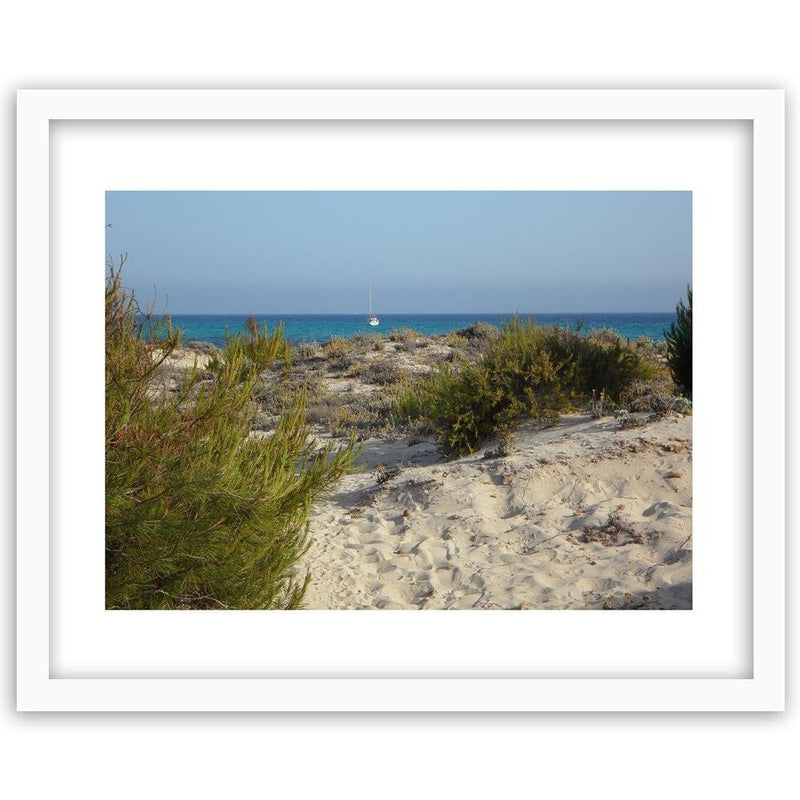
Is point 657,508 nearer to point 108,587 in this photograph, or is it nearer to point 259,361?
point 259,361

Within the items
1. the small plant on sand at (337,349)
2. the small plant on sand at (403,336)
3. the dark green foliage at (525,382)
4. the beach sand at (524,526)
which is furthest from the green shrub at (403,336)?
the beach sand at (524,526)

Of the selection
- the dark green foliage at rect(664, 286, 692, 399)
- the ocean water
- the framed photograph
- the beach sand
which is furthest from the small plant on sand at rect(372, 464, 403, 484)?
the ocean water

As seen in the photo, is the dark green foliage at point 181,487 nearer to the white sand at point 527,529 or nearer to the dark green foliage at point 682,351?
the white sand at point 527,529
